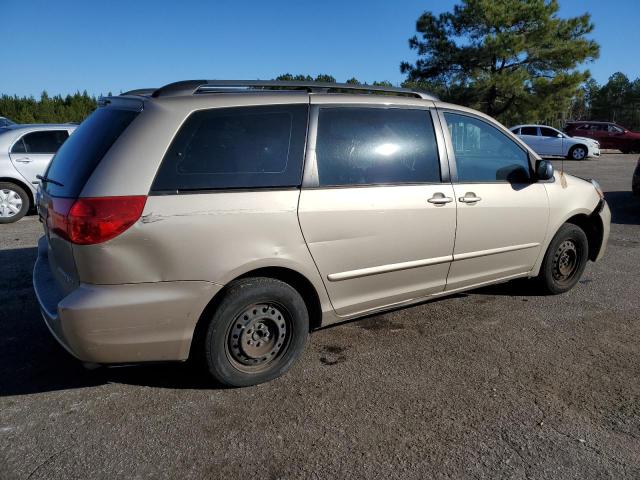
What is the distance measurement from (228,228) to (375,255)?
3.54 ft

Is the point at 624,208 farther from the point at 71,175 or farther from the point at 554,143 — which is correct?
the point at 554,143

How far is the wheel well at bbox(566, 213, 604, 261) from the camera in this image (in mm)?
5039

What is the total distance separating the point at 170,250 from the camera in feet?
9.22

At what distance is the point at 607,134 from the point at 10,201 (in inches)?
1126

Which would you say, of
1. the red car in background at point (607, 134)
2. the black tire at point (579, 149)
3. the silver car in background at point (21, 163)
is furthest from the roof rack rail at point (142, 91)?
the red car in background at point (607, 134)

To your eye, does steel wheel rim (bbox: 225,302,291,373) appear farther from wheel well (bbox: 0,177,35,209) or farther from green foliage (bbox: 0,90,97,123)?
green foliage (bbox: 0,90,97,123)

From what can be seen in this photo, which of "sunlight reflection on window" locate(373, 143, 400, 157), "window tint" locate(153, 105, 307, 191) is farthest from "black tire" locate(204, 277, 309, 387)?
"sunlight reflection on window" locate(373, 143, 400, 157)

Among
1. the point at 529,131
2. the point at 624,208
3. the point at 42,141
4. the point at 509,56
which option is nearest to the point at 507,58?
the point at 509,56

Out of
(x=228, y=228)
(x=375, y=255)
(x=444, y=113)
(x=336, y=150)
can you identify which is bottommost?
(x=375, y=255)

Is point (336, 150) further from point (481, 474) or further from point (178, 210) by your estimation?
point (481, 474)

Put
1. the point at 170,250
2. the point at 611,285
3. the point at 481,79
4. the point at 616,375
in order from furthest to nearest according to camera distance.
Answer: the point at 481,79
the point at 611,285
the point at 616,375
the point at 170,250

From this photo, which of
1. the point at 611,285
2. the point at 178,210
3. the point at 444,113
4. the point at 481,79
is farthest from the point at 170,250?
the point at 481,79

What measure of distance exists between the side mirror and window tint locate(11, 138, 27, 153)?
25.7 feet

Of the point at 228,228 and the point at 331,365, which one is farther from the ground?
the point at 228,228
